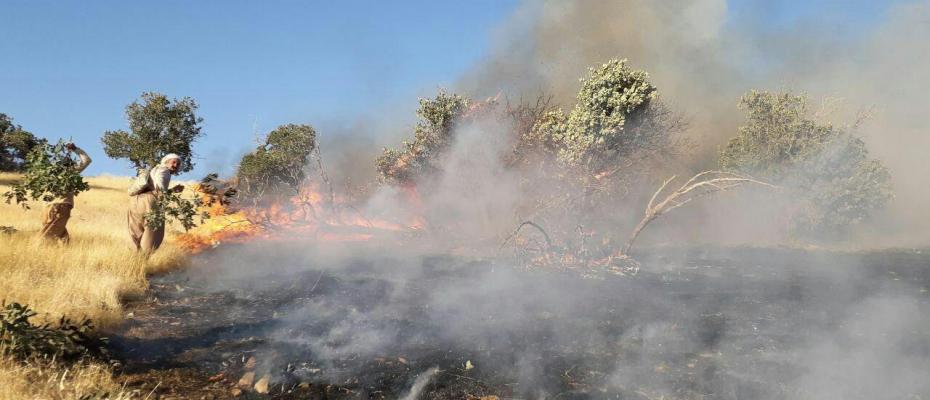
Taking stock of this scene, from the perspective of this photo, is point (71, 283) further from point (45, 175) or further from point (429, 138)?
point (429, 138)

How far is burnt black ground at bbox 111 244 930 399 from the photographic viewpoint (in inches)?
203

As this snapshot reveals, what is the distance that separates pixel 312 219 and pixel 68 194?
29.2 ft

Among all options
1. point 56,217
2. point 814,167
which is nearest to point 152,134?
point 56,217

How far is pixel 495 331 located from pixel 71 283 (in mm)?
5631

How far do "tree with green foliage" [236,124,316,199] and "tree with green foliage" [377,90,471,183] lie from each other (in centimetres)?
413

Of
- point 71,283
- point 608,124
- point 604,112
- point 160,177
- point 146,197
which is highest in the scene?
point 604,112

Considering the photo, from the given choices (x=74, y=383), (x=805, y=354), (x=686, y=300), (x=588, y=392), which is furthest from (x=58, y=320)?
(x=686, y=300)

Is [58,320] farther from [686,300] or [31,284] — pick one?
[686,300]

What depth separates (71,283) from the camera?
6.89 m

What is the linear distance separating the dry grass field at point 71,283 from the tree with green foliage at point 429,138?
7.82m

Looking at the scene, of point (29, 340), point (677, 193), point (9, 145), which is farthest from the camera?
point (9, 145)

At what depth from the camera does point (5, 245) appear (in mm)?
7953

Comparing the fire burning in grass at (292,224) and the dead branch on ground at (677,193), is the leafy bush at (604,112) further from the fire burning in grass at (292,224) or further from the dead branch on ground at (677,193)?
the fire burning in grass at (292,224)

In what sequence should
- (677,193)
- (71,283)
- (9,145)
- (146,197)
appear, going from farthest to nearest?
(9,145) → (677,193) → (146,197) → (71,283)
